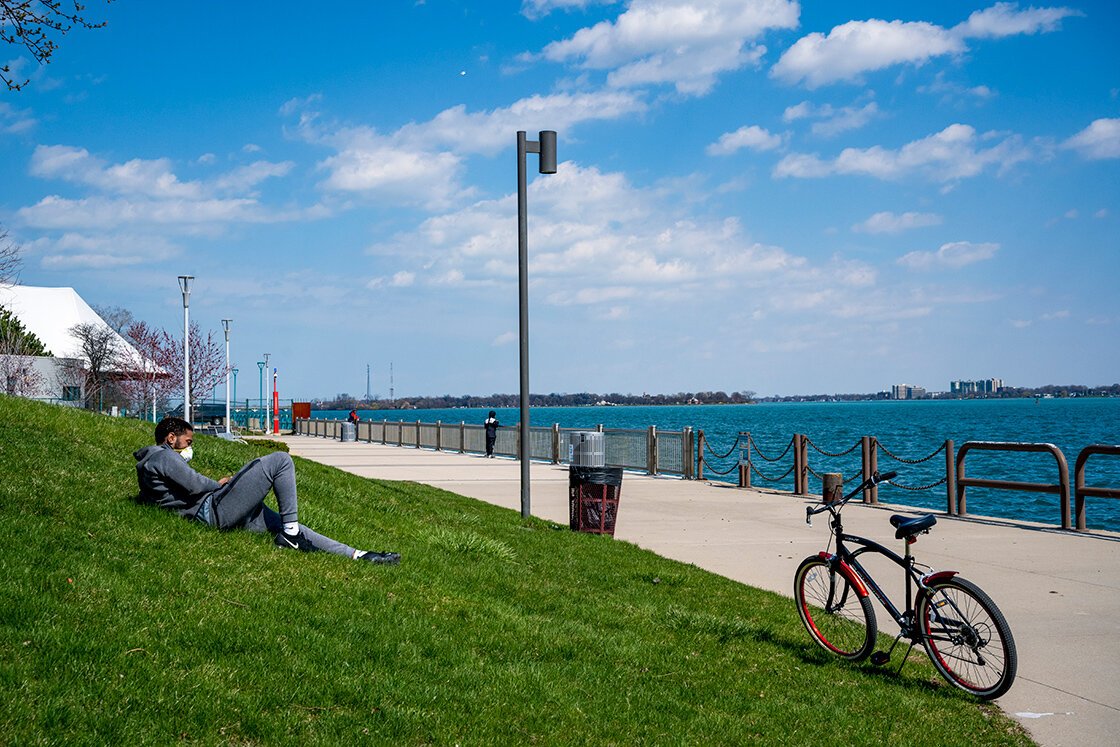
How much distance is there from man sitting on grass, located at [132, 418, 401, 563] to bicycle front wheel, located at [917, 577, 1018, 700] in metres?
3.88

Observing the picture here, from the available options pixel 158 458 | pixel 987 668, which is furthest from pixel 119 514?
pixel 987 668

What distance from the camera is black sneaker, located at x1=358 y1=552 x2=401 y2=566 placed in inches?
307

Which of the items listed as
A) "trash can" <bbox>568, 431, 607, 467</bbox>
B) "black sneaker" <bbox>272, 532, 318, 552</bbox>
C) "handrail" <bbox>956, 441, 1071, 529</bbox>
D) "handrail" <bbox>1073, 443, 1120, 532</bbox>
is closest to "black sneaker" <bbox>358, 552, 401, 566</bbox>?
"black sneaker" <bbox>272, 532, 318, 552</bbox>

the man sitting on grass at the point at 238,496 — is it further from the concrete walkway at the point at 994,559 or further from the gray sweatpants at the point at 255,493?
the concrete walkway at the point at 994,559

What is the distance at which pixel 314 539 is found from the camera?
780cm

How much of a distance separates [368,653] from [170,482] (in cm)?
295

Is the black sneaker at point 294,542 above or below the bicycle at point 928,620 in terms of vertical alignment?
above

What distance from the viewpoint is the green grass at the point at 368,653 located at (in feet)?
15.1

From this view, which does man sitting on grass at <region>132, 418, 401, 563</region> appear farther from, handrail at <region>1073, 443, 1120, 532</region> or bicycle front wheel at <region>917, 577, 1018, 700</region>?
handrail at <region>1073, 443, 1120, 532</region>

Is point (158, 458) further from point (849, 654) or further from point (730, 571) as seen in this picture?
point (730, 571)

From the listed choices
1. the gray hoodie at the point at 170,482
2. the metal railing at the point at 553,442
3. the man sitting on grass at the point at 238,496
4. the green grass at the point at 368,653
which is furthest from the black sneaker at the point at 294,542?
the metal railing at the point at 553,442

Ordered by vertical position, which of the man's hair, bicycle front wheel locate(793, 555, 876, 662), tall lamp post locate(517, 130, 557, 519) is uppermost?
tall lamp post locate(517, 130, 557, 519)

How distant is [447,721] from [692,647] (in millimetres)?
2527

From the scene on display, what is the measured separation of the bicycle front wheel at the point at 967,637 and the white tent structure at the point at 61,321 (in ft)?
199
